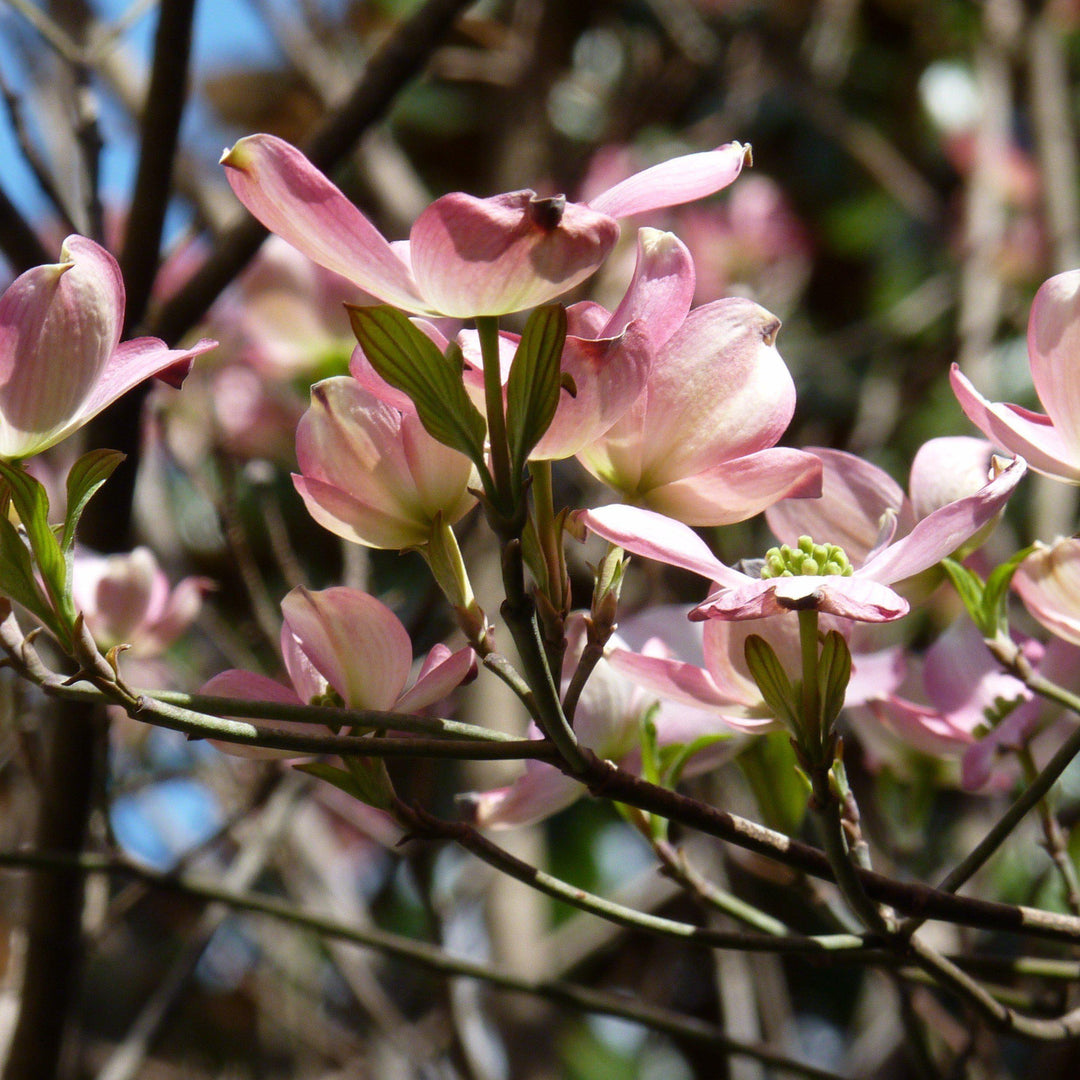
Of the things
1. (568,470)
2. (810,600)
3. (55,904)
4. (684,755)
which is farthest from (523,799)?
(568,470)

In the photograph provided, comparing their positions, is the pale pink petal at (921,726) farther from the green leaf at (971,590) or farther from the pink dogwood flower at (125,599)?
the pink dogwood flower at (125,599)

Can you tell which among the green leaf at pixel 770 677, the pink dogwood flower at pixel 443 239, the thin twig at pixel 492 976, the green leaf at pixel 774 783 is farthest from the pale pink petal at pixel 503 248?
the thin twig at pixel 492 976

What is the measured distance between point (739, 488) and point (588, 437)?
5 cm

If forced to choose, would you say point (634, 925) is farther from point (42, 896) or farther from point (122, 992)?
point (122, 992)

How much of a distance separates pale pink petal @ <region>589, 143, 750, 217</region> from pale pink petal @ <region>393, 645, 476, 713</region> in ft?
0.37

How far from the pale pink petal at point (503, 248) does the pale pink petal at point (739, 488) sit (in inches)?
3.0

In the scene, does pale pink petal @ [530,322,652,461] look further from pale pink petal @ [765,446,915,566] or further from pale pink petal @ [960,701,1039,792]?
pale pink petal @ [960,701,1039,792]

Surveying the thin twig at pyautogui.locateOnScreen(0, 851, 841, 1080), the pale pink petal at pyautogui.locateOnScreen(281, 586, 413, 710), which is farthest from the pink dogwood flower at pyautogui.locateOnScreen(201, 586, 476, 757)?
the thin twig at pyautogui.locateOnScreen(0, 851, 841, 1080)

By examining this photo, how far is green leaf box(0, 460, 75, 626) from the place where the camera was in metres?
0.26

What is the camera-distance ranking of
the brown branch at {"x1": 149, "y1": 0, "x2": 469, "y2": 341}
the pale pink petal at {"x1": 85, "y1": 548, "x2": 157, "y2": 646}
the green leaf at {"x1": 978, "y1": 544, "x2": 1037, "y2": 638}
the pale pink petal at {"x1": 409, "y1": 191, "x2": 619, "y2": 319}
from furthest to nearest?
the brown branch at {"x1": 149, "y1": 0, "x2": 469, "y2": 341} < the pale pink petal at {"x1": 85, "y1": 548, "x2": 157, "y2": 646} < the green leaf at {"x1": 978, "y1": 544, "x2": 1037, "y2": 638} < the pale pink petal at {"x1": 409, "y1": 191, "x2": 619, "y2": 319}

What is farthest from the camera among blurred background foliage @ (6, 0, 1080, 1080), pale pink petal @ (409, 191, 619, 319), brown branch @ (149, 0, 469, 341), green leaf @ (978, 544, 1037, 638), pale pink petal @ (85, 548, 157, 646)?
blurred background foliage @ (6, 0, 1080, 1080)

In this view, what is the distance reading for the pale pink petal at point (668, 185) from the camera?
10.4 inches

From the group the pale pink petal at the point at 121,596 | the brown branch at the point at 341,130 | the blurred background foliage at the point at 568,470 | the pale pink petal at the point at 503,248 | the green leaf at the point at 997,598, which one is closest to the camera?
Answer: the pale pink petal at the point at 503,248

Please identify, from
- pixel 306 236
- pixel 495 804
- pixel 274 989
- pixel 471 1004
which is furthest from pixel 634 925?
pixel 274 989
